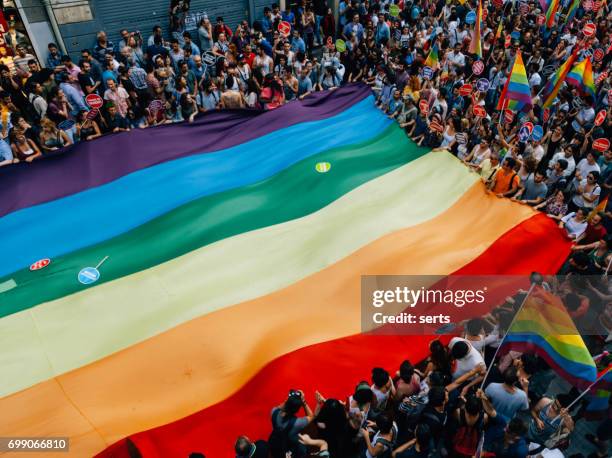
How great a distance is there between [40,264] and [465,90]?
7.96 m

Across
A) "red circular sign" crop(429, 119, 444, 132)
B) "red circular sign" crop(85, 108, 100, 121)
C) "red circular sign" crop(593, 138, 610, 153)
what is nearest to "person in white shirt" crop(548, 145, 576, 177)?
"red circular sign" crop(593, 138, 610, 153)

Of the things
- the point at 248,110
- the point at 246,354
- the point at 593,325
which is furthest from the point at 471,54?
the point at 246,354

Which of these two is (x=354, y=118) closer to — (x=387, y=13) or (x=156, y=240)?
(x=156, y=240)

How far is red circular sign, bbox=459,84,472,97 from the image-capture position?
9.35 metres

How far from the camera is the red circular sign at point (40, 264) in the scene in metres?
6.41

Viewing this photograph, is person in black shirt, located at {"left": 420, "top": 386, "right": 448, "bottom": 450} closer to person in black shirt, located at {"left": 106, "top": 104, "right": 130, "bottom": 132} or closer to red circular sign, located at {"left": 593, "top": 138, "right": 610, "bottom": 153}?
red circular sign, located at {"left": 593, "top": 138, "right": 610, "bottom": 153}

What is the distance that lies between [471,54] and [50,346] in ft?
36.3

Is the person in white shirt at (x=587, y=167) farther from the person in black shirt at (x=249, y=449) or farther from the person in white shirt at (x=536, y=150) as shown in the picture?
the person in black shirt at (x=249, y=449)

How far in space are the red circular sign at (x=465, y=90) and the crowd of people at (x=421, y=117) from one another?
39 millimetres

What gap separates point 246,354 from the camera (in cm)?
549

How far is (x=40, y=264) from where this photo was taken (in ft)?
21.2

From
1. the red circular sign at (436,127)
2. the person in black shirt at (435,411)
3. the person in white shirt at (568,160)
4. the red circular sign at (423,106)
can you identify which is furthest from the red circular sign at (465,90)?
the person in black shirt at (435,411)

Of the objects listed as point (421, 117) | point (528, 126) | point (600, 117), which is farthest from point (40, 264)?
point (600, 117)

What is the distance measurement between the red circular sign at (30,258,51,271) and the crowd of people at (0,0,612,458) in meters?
2.22
